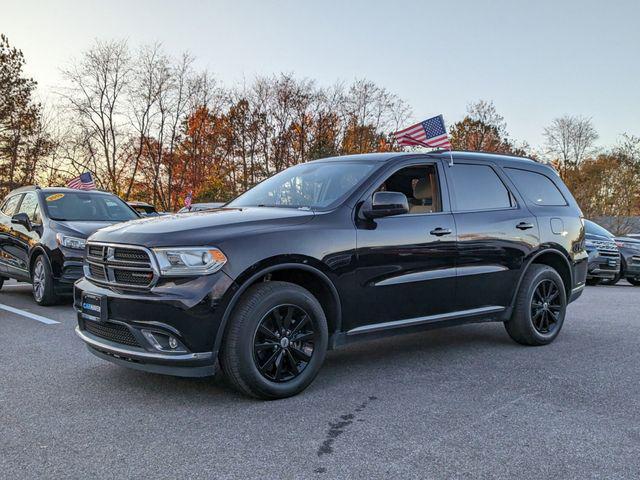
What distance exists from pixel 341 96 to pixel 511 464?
128ft

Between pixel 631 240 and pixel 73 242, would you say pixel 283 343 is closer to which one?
pixel 73 242

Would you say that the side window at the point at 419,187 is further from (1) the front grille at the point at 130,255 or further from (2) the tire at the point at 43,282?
(2) the tire at the point at 43,282

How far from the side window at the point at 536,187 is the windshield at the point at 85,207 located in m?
5.86

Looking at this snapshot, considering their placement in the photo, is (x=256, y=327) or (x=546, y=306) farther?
(x=546, y=306)

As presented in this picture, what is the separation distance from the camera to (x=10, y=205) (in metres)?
9.77

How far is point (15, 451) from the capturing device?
3.13 meters

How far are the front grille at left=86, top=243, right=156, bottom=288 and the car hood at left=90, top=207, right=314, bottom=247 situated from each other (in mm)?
60

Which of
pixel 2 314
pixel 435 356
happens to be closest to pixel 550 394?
pixel 435 356

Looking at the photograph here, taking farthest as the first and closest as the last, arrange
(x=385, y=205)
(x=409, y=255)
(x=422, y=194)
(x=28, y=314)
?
(x=28, y=314) < (x=422, y=194) < (x=409, y=255) < (x=385, y=205)

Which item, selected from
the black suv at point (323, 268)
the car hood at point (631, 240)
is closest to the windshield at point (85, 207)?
the black suv at point (323, 268)

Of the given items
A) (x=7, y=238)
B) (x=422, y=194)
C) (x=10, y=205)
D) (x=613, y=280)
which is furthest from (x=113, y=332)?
(x=613, y=280)

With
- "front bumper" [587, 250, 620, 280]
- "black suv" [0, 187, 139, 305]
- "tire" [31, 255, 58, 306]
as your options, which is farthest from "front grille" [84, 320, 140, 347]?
"front bumper" [587, 250, 620, 280]

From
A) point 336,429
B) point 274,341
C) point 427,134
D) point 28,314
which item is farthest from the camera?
point 427,134

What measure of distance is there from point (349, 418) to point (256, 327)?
2.69ft
